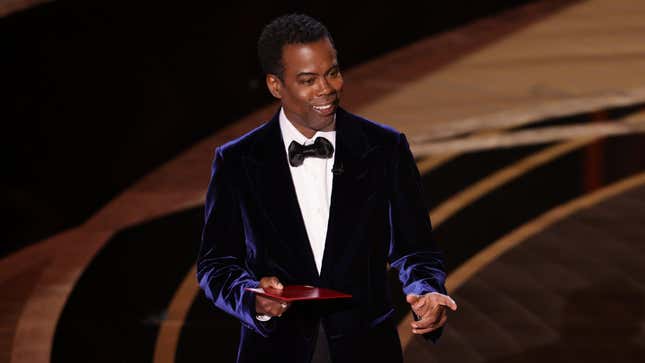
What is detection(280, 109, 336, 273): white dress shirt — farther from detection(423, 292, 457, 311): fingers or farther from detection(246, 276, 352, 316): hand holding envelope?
detection(423, 292, 457, 311): fingers

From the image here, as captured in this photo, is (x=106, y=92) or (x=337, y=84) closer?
(x=337, y=84)

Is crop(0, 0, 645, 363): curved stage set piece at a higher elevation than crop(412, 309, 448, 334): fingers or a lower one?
lower

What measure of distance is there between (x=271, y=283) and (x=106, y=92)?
3.57m

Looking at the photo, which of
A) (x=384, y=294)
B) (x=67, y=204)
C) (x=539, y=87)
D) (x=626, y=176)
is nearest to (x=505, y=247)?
(x=626, y=176)

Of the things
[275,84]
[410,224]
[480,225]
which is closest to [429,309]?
[410,224]

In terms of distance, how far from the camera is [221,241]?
252 cm

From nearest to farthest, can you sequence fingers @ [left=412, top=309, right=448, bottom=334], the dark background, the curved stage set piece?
fingers @ [left=412, top=309, right=448, bottom=334]
the curved stage set piece
the dark background

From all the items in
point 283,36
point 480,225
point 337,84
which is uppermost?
point 283,36

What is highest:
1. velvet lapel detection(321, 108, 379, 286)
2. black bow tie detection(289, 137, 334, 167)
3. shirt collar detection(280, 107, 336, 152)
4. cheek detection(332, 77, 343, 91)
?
cheek detection(332, 77, 343, 91)

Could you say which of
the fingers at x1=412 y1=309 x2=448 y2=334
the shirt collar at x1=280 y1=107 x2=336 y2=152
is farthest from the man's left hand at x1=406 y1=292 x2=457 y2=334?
the shirt collar at x1=280 y1=107 x2=336 y2=152

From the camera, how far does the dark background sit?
5090 mm

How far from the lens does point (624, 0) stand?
8.98 metres

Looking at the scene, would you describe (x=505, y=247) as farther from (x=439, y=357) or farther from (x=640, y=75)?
(x=640, y=75)

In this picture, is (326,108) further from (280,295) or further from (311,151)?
(280,295)
